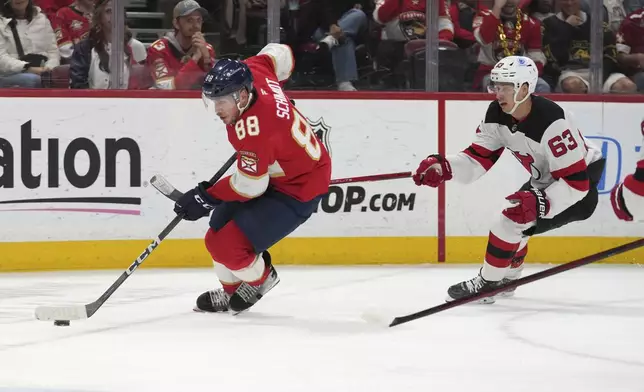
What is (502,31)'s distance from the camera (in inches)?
257

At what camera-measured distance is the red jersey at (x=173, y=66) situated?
6070 mm

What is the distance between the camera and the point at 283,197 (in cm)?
438

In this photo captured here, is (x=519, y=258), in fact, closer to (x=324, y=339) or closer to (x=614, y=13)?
(x=324, y=339)

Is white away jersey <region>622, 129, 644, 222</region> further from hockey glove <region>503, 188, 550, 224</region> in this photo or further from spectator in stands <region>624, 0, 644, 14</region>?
spectator in stands <region>624, 0, 644, 14</region>

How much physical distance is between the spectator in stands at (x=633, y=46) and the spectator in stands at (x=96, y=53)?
2982mm

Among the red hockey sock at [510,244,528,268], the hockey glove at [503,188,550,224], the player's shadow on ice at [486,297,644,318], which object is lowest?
the player's shadow on ice at [486,297,644,318]

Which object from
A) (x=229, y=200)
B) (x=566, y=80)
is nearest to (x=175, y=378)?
(x=229, y=200)

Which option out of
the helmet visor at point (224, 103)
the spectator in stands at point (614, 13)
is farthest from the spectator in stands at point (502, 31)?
the helmet visor at point (224, 103)

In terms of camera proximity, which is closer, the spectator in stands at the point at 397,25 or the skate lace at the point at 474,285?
the skate lace at the point at 474,285

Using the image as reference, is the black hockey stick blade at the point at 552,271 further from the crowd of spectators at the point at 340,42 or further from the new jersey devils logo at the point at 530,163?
the crowd of spectators at the point at 340,42

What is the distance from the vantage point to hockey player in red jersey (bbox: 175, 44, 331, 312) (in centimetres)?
409

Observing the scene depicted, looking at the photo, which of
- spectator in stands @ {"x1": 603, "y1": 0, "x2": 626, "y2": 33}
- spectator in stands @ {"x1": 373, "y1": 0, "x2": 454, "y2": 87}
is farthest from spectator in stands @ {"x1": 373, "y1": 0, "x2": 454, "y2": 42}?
spectator in stands @ {"x1": 603, "y1": 0, "x2": 626, "y2": 33}

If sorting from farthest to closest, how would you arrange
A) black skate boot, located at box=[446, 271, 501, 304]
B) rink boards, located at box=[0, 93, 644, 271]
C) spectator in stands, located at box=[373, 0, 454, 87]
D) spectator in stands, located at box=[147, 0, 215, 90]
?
spectator in stands, located at box=[373, 0, 454, 87] < spectator in stands, located at box=[147, 0, 215, 90] < rink boards, located at box=[0, 93, 644, 271] < black skate boot, located at box=[446, 271, 501, 304]

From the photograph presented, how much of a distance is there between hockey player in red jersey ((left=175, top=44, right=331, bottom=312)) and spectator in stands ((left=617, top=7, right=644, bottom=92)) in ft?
9.28
